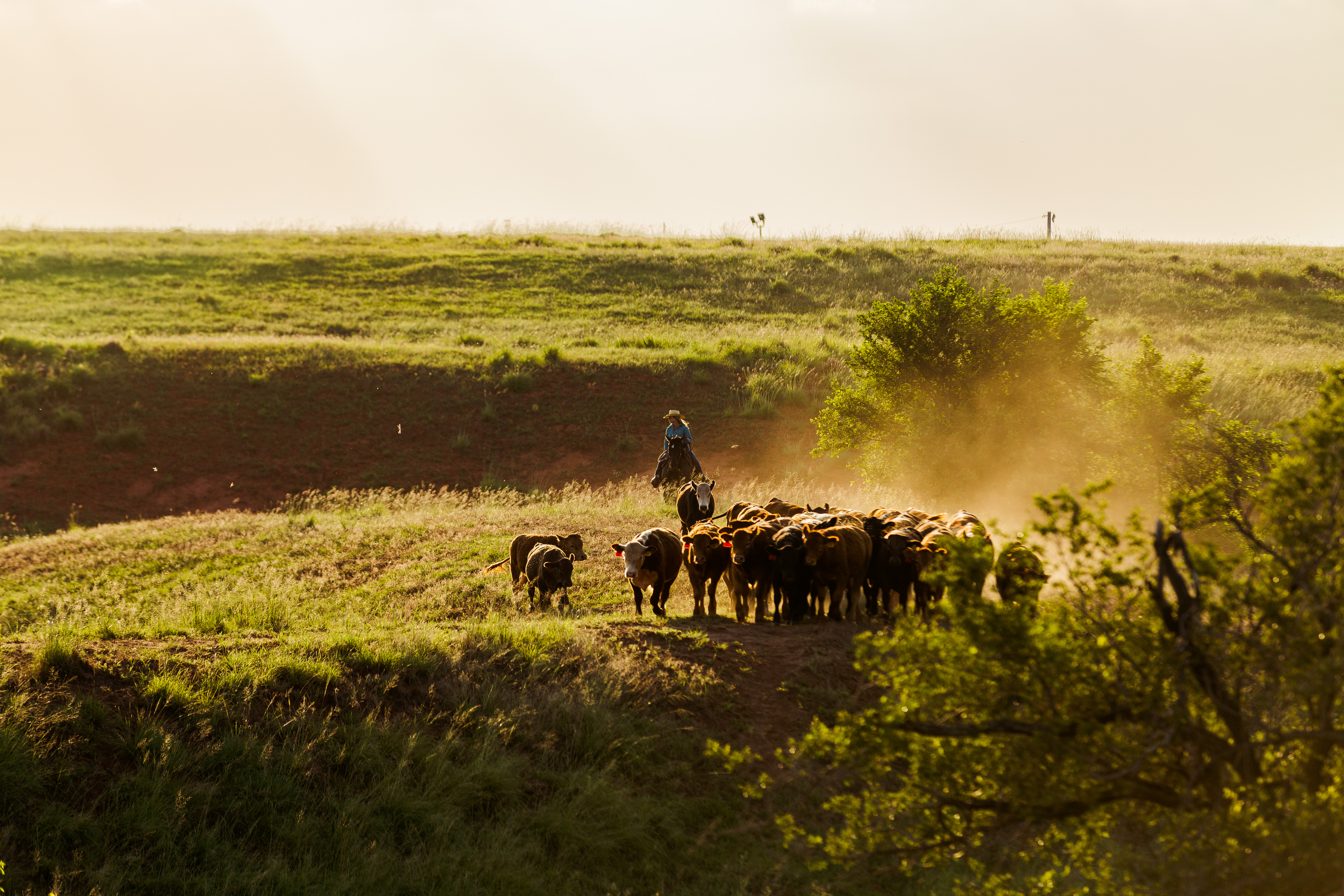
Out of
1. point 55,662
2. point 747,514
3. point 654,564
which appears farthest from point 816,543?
point 55,662

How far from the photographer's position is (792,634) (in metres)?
10.5

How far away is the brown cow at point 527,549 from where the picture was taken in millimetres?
13617

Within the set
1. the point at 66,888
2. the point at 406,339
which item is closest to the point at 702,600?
the point at 66,888

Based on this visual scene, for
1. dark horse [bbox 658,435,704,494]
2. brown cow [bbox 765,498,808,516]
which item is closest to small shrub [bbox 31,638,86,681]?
brown cow [bbox 765,498,808,516]

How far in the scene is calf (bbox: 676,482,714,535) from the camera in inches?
606

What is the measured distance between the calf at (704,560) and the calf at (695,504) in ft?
10.1

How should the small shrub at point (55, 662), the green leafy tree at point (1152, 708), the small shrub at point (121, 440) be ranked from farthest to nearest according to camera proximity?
the small shrub at point (121, 440) → the small shrub at point (55, 662) → the green leafy tree at point (1152, 708)

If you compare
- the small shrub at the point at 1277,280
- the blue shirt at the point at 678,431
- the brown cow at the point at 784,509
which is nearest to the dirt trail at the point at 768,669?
the brown cow at the point at 784,509

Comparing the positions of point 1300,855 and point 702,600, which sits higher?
point 1300,855

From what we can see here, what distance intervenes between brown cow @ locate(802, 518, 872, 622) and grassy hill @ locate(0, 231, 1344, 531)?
51.0ft

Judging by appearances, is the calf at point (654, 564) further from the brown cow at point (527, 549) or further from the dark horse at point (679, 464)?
the dark horse at point (679, 464)

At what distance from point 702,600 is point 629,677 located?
10.9 ft

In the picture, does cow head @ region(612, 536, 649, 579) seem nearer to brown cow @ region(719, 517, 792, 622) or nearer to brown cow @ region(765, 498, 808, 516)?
brown cow @ region(719, 517, 792, 622)

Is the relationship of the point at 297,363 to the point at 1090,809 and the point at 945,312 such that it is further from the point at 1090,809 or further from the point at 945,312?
the point at 1090,809
